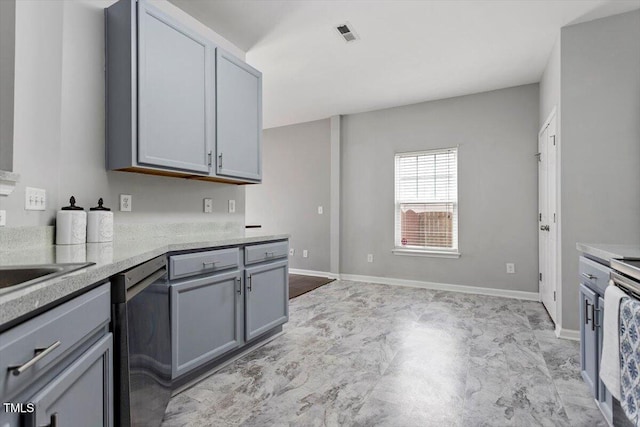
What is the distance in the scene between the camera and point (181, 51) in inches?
89.0

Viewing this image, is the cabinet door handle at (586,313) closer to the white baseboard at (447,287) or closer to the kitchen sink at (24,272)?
the kitchen sink at (24,272)

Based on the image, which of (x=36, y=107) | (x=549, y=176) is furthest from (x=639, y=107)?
(x=36, y=107)

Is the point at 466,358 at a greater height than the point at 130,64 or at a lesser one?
lesser

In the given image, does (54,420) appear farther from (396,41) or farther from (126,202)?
(396,41)

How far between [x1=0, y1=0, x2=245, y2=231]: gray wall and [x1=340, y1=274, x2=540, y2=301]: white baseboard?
3.59m

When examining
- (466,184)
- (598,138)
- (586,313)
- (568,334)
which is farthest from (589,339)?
(466,184)

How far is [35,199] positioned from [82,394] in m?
1.25

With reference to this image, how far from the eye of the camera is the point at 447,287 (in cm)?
462

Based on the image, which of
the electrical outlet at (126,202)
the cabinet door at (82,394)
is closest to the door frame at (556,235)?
the cabinet door at (82,394)

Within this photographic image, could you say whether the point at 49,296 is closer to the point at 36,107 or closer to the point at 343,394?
the point at 36,107

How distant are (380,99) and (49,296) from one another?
4.58 m

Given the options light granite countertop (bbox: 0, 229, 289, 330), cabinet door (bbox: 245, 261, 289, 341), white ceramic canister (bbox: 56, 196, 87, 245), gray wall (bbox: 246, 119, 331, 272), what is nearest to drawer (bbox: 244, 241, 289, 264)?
cabinet door (bbox: 245, 261, 289, 341)

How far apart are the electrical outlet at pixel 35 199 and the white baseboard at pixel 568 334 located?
376 cm

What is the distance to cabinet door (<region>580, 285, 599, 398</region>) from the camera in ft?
5.49
